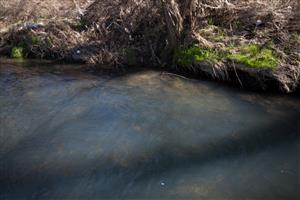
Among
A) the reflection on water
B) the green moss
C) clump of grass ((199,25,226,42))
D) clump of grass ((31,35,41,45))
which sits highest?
clump of grass ((199,25,226,42))

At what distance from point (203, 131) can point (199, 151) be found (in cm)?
64

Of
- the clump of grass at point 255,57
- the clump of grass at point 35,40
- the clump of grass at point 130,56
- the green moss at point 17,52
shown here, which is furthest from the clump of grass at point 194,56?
the green moss at point 17,52

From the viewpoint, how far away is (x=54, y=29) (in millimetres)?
11555

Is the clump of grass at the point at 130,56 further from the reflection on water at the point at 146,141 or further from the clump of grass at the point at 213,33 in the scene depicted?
the clump of grass at the point at 213,33

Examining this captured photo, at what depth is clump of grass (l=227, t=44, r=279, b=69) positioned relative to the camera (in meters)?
8.55

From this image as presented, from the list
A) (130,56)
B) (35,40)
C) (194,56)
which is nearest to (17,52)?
(35,40)

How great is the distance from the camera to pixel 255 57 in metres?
8.78

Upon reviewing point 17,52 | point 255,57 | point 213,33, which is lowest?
point 17,52

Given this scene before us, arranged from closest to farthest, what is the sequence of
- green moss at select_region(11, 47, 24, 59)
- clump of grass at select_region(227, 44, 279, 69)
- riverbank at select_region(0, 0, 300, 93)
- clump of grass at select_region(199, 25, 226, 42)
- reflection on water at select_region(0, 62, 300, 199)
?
1. reflection on water at select_region(0, 62, 300, 199)
2. clump of grass at select_region(227, 44, 279, 69)
3. riverbank at select_region(0, 0, 300, 93)
4. clump of grass at select_region(199, 25, 226, 42)
5. green moss at select_region(11, 47, 24, 59)

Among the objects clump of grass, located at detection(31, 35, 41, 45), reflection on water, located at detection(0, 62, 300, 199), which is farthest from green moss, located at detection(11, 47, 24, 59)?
reflection on water, located at detection(0, 62, 300, 199)

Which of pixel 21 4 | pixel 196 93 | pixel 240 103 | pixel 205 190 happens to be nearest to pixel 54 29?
pixel 21 4

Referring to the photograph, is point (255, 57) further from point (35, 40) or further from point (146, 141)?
point (35, 40)

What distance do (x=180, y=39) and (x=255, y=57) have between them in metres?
2.04

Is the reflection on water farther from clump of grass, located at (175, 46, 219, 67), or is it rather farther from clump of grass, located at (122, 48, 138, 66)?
clump of grass, located at (122, 48, 138, 66)
